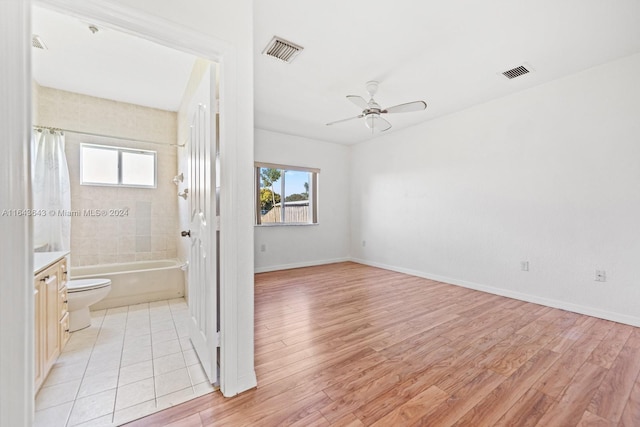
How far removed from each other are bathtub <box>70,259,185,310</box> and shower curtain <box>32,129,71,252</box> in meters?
0.45

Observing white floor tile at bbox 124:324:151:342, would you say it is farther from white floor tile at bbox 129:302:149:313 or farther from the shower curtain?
the shower curtain

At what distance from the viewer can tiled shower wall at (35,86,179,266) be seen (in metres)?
3.23

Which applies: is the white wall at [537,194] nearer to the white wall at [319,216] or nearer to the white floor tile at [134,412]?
the white wall at [319,216]

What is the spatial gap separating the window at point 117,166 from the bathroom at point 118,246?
0.05 meters

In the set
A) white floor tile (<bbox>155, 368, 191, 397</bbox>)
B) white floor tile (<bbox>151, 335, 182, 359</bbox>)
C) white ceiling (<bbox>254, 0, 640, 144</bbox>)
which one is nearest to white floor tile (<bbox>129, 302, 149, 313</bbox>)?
white floor tile (<bbox>151, 335, 182, 359</bbox>)

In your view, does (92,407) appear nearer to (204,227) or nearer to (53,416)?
(53,416)

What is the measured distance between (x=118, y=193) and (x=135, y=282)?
131 centimetres

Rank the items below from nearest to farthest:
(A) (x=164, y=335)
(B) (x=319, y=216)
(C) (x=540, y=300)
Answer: (A) (x=164, y=335) < (C) (x=540, y=300) < (B) (x=319, y=216)

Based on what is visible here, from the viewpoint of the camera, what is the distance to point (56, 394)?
5.09ft

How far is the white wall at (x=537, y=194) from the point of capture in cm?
262

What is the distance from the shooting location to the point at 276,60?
2.62 metres

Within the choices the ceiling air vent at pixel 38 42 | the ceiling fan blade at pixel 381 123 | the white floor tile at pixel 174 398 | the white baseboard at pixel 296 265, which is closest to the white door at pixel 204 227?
the white floor tile at pixel 174 398

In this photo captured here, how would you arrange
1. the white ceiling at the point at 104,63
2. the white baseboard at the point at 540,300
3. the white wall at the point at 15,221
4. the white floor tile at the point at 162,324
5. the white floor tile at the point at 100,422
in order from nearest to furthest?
the white wall at the point at 15,221 < the white floor tile at the point at 100,422 < the white ceiling at the point at 104,63 < the white floor tile at the point at 162,324 < the white baseboard at the point at 540,300

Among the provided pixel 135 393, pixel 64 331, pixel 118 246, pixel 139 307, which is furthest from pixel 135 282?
pixel 135 393
